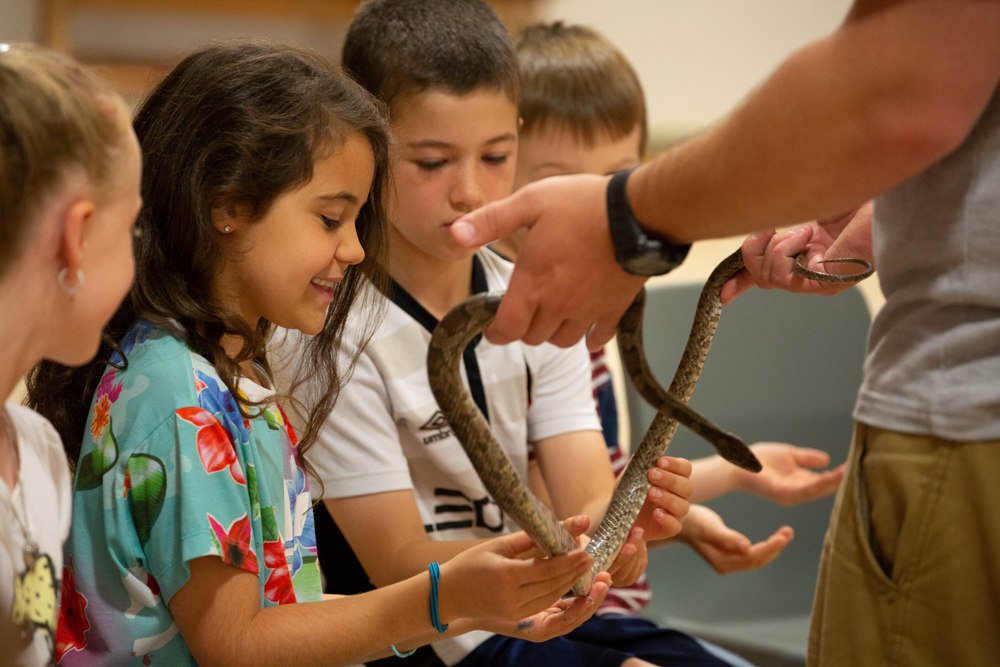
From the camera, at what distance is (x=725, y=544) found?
1.84 meters

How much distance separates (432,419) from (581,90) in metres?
0.75

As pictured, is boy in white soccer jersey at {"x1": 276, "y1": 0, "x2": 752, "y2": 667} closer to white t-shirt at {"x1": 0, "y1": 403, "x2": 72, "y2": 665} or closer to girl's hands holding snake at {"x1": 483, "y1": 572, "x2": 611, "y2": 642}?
girl's hands holding snake at {"x1": 483, "y1": 572, "x2": 611, "y2": 642}

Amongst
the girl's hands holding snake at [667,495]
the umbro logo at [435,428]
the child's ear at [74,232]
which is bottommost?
the umbro logo at [435,428]

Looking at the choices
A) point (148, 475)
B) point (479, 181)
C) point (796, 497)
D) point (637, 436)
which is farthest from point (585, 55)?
point (148, 475)

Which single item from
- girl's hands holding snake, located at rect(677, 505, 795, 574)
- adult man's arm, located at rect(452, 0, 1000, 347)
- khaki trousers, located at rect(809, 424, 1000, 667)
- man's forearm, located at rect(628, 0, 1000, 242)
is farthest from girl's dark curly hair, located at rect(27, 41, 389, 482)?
girl's hands holding snake, located at rect(677, 505, 795, 574)

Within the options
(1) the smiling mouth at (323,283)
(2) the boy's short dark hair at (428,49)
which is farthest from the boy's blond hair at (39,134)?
(2) the boy's short dark hair at (428,49)

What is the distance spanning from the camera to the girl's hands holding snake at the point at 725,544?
5.93 feet

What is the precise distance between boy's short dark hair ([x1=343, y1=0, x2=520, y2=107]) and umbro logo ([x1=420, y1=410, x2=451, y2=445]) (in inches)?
18.4

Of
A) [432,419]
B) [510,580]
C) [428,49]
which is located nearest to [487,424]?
[510,580]

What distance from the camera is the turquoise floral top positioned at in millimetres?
1113

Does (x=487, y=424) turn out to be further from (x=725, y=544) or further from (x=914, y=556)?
(x=725, y=544)

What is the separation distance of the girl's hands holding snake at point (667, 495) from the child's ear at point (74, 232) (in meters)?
0.69

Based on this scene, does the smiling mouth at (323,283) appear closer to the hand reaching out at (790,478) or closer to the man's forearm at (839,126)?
the man's forearm at (839,126)

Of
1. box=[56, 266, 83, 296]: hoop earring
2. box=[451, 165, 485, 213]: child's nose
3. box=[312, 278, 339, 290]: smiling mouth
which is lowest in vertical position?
box=[312, 278, 339, 290]: smiling mouth
